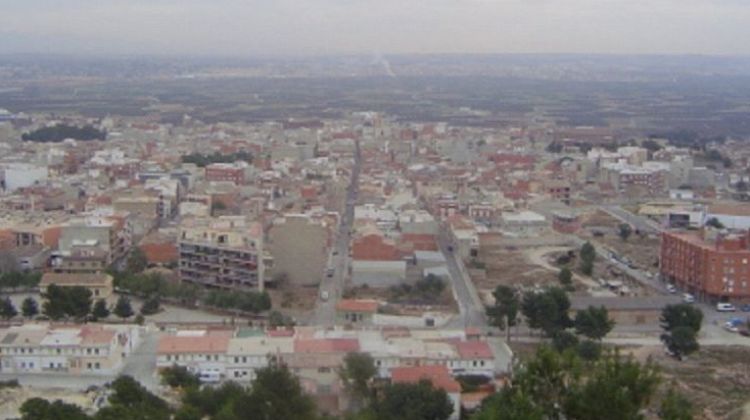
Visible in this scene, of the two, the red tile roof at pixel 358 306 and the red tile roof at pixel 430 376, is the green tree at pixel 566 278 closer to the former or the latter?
the red tile roof at pixel 358 306

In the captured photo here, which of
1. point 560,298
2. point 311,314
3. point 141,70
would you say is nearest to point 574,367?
point 560,298

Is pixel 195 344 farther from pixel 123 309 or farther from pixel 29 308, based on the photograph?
pixel 29 308

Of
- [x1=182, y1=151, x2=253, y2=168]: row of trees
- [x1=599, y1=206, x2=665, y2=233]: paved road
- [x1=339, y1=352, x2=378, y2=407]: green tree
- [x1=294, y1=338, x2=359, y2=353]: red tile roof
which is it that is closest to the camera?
[x1=339, y1=352, x2=378, y2=407]: green tree

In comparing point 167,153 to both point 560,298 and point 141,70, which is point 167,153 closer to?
point 560,298

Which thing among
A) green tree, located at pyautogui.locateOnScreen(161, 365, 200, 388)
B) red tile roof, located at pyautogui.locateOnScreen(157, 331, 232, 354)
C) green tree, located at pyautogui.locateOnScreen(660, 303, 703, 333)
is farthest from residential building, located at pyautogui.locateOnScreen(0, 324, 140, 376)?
green tree, located at pyautogui.locateOnScreen(660, 303, 703, 333)

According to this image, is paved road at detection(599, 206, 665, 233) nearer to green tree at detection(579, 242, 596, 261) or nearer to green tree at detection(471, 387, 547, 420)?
green tree at detection(579, 242, 596, 261)

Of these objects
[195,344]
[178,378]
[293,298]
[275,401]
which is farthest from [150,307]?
[275,401]
